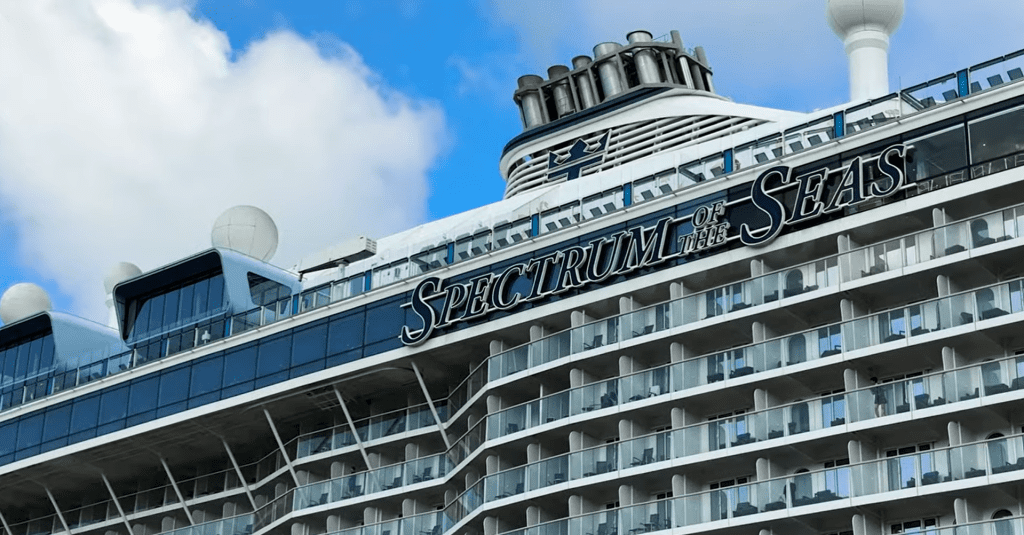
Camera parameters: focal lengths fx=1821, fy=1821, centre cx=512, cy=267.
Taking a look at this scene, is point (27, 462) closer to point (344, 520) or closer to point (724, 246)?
point (344, 520)

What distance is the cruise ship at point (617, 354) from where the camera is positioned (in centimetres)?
3584

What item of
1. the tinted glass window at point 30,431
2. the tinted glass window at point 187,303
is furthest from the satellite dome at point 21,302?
the tinted glass window at point 187,303

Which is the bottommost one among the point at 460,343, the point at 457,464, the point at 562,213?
the point at 457,464

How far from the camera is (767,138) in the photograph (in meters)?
41.0

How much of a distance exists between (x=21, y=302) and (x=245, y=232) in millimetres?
12117

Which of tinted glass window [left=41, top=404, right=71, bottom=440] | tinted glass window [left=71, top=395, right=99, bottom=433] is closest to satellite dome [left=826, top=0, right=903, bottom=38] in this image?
tinted glass window [left=71, top=395, right=99, bottom=433]

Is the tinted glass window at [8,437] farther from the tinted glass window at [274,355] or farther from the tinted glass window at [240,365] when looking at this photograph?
the tinted glass window at [274,355]

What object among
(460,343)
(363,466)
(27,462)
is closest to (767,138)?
(460,343)

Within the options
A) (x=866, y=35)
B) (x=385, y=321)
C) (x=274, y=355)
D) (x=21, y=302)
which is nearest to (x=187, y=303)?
(x=274, y=355)

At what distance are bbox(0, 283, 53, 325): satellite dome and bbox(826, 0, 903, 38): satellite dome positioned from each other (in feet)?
100

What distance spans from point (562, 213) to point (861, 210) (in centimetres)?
867

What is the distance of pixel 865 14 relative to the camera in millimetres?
48438

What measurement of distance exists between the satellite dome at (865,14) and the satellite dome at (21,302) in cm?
3049

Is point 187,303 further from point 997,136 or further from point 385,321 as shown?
point 997,136
